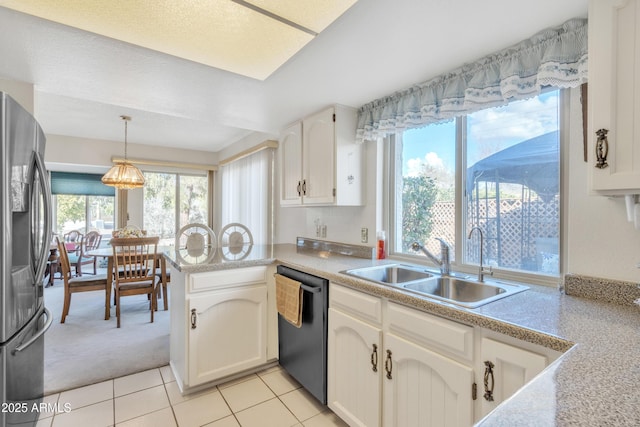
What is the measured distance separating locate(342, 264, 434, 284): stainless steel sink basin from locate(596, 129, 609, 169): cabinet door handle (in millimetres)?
995

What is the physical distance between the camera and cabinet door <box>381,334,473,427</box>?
111 cm

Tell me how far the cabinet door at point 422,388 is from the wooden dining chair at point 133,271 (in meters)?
2.70

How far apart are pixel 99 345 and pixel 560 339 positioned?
127 inches

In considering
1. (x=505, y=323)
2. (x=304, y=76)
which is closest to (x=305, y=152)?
(x=304, y=76)

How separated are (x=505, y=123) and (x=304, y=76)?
120 centimetres

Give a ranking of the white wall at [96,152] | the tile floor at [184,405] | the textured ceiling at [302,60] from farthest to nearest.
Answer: the white wall at [96,152]
the tile floor at [184,405]
the textured ceiling at [302,60]

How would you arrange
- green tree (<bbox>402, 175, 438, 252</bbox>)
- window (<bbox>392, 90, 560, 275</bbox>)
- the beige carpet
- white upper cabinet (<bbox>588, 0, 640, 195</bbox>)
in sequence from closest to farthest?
white upper cabinet (<bbox>588, 0, 640, 195</bbox>) < window (<bbox>392, 90, 560, 275</bbox>) < green tree (<bbox>402, 175, 438, 252</bbox>) < the beige carpet

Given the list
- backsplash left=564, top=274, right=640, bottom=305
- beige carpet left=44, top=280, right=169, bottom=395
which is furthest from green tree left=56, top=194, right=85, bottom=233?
backsplash left=564, top=274, right=640, bottom=305

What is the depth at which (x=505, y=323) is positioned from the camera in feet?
3.20

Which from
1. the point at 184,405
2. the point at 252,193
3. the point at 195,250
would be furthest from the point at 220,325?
the point at 252,193

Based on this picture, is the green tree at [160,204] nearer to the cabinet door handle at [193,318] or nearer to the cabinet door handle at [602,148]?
the cabinet door handle at [193,318]

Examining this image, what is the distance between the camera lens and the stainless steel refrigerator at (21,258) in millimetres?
1144

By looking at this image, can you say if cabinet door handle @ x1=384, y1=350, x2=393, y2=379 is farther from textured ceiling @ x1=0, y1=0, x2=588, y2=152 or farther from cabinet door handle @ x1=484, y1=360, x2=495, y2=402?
textured ceiling @ x1=0, y1=0, x2=588, y2=152

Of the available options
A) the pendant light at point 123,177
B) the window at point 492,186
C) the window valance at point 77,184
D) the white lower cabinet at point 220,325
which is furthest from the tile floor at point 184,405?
the window valance at point 77,184
